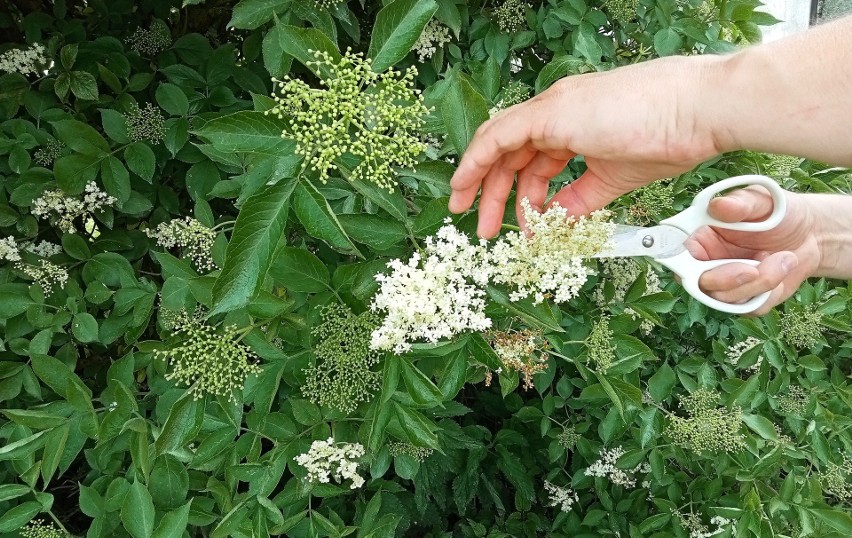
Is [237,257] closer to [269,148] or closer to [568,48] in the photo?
[269,148]

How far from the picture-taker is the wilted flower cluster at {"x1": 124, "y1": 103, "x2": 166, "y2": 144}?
175cm

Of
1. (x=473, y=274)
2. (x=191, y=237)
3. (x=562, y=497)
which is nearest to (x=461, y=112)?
(x=473, y=274)

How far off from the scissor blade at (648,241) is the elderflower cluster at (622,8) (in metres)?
0.87

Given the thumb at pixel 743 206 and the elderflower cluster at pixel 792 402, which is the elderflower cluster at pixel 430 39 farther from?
the elderflower cluster at pixel 792 402

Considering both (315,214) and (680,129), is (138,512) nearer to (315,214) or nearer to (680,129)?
(315,214)

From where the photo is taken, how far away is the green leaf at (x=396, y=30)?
106cm

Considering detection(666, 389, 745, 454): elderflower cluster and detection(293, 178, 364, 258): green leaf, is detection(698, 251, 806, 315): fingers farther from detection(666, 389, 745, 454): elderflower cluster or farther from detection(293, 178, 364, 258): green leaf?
detection(293, 178, 364, 258): green leaf

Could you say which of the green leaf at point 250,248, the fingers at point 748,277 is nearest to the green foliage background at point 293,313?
the green leaf at point 250,248

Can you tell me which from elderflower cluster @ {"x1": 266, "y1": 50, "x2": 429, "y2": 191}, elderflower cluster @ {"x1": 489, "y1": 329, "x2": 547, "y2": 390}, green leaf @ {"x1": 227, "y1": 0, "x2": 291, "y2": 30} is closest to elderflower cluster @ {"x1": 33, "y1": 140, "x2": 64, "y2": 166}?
green leaf @ {"x1": 227, "y1": 0, "x2": 291, "y2": 30}

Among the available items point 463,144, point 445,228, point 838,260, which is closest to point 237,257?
point 445,228

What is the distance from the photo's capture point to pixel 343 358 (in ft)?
4.15

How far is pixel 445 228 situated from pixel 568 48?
1.04 m

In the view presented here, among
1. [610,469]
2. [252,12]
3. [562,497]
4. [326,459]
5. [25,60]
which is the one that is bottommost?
[562,497]

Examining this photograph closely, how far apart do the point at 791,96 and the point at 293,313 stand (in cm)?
103
